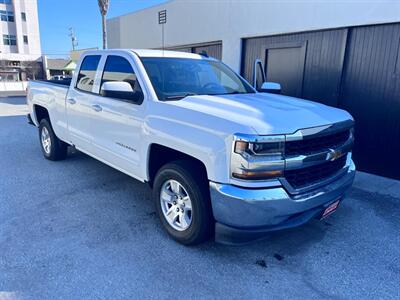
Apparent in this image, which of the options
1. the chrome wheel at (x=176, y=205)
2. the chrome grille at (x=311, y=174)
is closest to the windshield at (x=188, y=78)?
the chrome wheel at (x=176, y=205)

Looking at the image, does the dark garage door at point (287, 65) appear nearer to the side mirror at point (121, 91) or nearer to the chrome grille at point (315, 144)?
the chrome grille at point (315, 144)

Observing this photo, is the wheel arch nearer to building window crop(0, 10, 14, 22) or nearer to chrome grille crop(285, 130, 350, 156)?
chrome grille crop(285, 130, 350, 156)

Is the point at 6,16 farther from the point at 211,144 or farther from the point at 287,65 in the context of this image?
the point at 211,144

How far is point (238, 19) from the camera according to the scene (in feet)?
27.8

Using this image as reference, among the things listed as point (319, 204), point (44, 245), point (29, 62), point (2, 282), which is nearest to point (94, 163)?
point (44, 245)

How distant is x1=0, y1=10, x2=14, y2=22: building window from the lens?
4744 centimetres

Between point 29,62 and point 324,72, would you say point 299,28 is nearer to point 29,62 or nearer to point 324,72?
point 324,72

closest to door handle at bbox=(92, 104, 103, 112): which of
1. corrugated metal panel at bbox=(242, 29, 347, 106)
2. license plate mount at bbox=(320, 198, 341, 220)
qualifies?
license plate mount at bbox=(320, 198, 341, 220)

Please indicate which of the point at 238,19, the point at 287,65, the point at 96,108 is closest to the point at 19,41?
the point at 238,19

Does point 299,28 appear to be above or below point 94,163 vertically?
above

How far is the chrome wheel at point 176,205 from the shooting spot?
3.25 metres

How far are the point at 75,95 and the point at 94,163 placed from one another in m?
1.67

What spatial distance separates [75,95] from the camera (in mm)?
4832

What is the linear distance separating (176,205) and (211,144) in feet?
3.11
